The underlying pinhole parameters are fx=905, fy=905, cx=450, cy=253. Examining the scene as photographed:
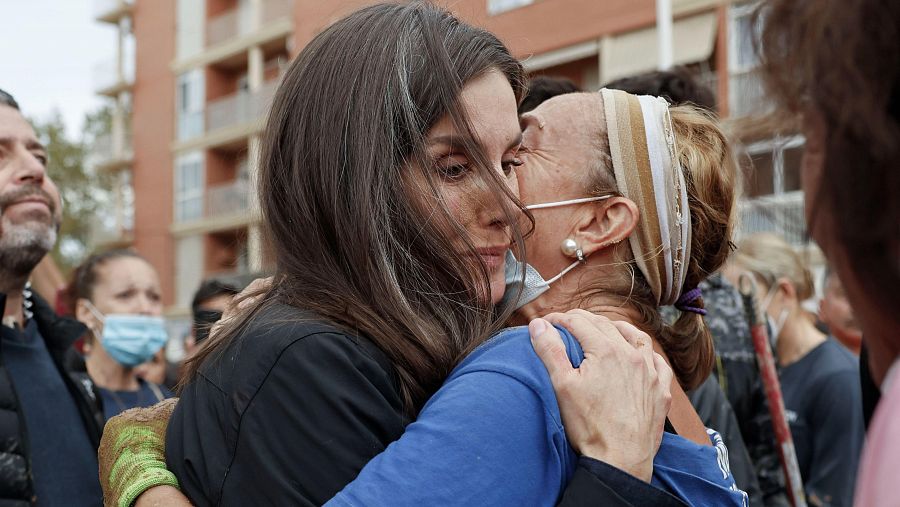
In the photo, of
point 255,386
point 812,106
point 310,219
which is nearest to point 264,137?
point 310,219

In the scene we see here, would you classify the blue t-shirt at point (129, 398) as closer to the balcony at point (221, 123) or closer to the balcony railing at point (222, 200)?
the balcony at point (221, 123)

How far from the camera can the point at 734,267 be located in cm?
478

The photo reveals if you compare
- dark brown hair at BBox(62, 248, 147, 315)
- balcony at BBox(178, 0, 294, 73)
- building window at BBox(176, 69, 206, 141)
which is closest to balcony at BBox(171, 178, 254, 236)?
building window at BBox(176, 69, 206, 141)

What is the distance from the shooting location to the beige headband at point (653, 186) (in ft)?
6.57

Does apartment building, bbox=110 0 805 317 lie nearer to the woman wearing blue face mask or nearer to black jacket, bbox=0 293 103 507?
the woman wearing blue face mask

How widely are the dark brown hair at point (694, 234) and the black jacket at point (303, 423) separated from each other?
630 mm

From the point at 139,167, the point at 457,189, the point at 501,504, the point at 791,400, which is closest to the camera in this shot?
the point at 501,504

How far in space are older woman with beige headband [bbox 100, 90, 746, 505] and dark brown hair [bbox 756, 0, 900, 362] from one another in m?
0.60

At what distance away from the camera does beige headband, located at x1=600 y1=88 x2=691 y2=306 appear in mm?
2002

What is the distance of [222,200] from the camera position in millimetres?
28078

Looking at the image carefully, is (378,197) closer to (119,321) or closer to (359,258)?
(359,258)

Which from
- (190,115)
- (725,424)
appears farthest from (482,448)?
(190,115)

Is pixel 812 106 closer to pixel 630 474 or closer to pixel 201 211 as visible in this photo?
pixel 630 474

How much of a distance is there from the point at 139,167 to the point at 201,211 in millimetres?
3738
